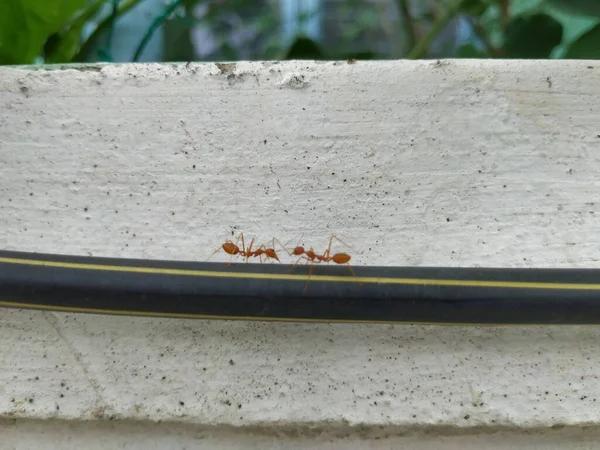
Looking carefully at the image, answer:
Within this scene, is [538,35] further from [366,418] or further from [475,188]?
[366,418]

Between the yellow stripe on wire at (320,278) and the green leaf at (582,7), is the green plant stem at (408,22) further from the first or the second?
the yellow stripe on wire at (320,278)

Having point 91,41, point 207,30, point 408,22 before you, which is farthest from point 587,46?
point 207,30

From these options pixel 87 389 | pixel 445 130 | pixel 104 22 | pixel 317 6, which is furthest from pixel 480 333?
pixel 317 6

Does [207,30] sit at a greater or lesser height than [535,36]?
greater

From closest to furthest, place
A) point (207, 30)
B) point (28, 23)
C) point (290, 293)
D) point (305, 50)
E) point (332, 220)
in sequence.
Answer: point (290, 293)
point (332, 220)
point (28, 23)
point (305, 50)
point (207, 30)

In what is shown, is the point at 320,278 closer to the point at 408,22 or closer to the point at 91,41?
the point at 91,41

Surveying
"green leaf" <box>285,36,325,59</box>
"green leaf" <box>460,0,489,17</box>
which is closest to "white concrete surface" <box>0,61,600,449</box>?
"green leaf" <box>285,36,325,59</box>

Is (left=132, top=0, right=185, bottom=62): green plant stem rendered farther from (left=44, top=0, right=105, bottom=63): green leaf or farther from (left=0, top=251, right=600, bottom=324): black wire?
(left=0, top=251, right=600, bottom=324): black wire

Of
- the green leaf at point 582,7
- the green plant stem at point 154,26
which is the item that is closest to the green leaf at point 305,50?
the green plant stem at point 154,26
